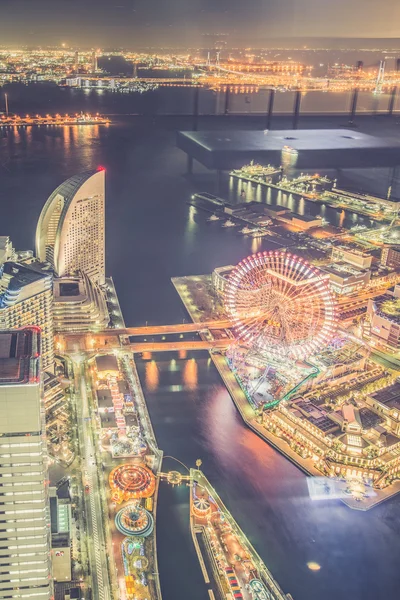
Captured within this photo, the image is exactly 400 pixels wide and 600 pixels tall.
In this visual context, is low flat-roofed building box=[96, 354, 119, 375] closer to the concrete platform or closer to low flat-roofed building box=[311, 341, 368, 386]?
low flat-roofed building box=[311, 341, 368, 386]

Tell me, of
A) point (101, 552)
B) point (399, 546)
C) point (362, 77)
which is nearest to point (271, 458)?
point (399, 546)

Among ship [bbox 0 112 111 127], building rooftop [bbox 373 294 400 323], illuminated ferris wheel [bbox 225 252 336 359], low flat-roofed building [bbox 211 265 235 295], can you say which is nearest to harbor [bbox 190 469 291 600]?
illuminated ferris wheel [bbox 225 252 336 359]

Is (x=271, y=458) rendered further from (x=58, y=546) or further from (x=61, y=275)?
(x=61, y=275)

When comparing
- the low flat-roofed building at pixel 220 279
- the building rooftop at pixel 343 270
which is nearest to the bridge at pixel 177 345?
the low flat-roofed building at pixel 220 279

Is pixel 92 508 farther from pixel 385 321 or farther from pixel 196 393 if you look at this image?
pixel 385 321

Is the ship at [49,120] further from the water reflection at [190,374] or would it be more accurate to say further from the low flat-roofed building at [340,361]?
the low flat-roofed building at [340,361]

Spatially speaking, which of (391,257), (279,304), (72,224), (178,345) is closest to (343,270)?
(391,257)
